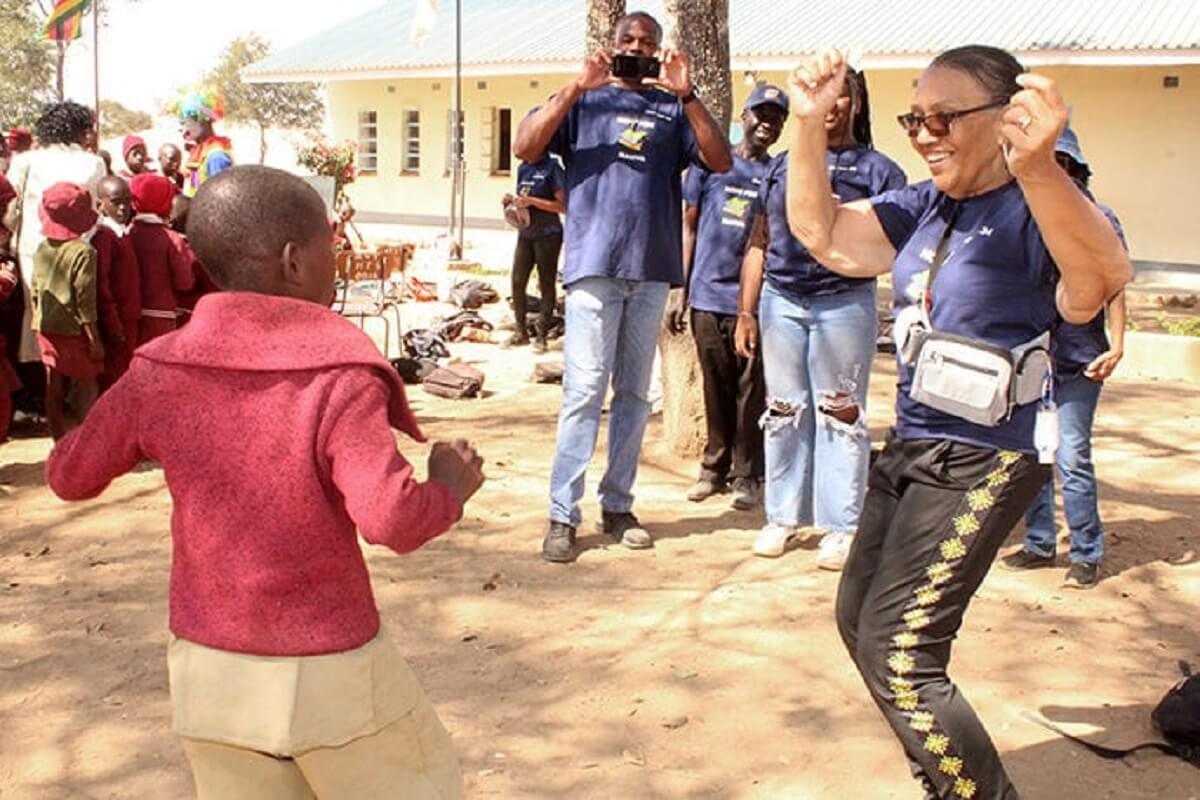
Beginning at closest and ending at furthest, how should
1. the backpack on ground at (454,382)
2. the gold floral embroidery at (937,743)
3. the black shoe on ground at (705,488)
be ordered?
the gold floral embroidery at (937,743), the black shoe on ground at (705,488), the backpack on ground at (454,382)

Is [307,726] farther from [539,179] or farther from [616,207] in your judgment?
[539,179]

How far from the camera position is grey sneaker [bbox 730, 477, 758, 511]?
6148 millimetres

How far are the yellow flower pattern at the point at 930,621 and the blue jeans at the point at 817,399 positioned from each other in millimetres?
2300

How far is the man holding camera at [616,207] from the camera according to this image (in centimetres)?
512

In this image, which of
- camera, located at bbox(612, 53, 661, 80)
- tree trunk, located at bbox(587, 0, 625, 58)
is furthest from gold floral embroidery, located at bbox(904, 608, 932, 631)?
tree trunk, located at bbox(587, 0, 625, 58)

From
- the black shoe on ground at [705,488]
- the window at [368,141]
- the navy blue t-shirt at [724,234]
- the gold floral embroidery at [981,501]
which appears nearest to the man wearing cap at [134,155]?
the navy blue t-shirt at [724,234]

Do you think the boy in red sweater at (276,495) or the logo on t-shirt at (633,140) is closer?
the boy in red sweater at (276,495)

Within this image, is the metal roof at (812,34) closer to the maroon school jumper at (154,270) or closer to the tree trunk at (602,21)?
the tree trunk at (602,21)

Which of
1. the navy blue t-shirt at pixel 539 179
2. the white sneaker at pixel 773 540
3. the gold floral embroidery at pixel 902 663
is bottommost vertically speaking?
the white sneaker at pixel 773 540

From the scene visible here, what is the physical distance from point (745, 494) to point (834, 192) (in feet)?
5.48

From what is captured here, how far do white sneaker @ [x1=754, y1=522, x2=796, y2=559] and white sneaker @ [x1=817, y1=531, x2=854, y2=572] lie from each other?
17cm

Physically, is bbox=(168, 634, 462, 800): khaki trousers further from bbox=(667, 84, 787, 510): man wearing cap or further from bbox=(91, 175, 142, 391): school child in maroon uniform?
bbox=(91, 175, 142, 391): school child in maroon uniform

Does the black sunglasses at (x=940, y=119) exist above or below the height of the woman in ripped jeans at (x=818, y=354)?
above

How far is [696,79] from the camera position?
6812 mm
